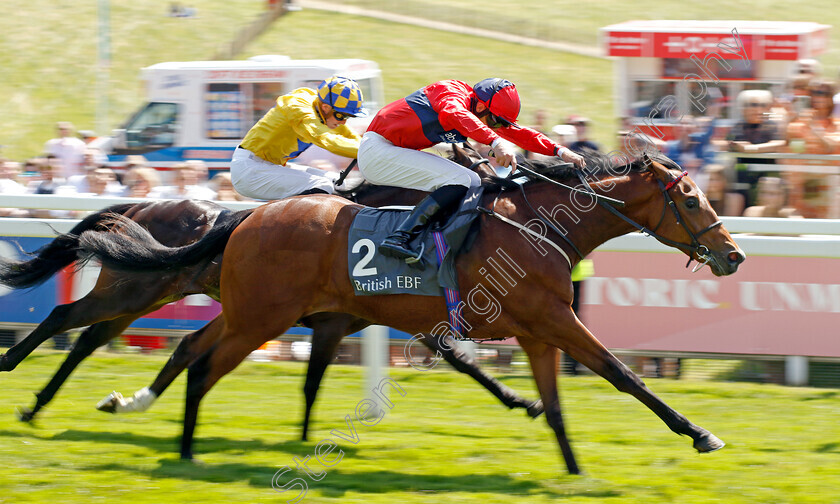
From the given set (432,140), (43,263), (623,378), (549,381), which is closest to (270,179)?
(432,140)

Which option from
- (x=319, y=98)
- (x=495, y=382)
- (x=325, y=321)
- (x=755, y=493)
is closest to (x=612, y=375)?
(x=755, y=493)

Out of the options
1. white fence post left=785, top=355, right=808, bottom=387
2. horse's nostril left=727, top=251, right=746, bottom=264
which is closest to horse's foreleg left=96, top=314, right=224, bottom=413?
horse's nostril left=727, top=251, right=746, bottom=264

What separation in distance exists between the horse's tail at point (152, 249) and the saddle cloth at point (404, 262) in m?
0.73

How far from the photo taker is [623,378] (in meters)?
4.82

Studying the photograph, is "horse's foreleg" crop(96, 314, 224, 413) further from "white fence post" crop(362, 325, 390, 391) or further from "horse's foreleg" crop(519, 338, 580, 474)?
"horse's foreleg" crop(519, 338, 580, 474)

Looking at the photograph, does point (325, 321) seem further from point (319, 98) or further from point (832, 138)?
point (832, 138)

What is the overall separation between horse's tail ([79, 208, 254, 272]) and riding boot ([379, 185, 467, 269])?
89 centimetres

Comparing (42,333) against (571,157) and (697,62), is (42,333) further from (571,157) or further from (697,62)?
(697,62)

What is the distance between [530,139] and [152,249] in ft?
6.86

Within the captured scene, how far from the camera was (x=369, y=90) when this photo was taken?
41.9ft

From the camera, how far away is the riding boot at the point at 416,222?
5.00 meters

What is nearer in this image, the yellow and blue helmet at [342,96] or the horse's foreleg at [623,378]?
the horse's foreleg at [623,378]

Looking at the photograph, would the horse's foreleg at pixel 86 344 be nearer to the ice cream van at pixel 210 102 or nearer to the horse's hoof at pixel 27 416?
the horse's hoof at pixel 27 416

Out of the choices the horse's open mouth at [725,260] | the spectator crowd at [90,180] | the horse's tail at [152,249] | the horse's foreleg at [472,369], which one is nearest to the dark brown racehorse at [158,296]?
the horse's foreleg at [472,369]
